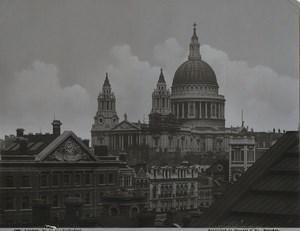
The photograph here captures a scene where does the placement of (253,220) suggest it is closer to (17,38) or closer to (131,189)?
(131,189)

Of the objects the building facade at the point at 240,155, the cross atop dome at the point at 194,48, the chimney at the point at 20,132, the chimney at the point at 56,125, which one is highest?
the cross atop dome at the point at 194,48

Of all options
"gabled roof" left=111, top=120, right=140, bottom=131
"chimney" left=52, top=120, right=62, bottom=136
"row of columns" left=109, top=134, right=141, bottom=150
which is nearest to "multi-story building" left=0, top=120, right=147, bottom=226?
"chimney" left=52, top=120, right=62, bottom=136

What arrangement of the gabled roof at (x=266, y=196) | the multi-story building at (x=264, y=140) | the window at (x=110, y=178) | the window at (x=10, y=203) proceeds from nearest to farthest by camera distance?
the gabled roof at (x=266, y=196)
the window at (x=10, y=203)
the multi-story building at (x=264, y=140)
the window at (x=110, y=178)

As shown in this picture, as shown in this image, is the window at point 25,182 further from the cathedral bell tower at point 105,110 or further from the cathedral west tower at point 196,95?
the cathedral west tower at point 196,95

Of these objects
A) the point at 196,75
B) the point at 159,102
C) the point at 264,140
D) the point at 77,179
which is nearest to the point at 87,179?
the point at 77,179

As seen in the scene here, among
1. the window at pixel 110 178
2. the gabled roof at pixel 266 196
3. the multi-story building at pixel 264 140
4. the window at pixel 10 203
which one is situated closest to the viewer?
the gabled roof at pixel 266 196

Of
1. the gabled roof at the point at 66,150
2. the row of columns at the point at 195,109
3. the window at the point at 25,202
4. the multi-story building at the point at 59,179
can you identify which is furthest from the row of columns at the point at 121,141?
the window at the point at 25,202

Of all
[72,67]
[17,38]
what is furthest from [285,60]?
[17,38]

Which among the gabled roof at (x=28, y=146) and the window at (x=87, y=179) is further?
the window at (x=87, y=179)
